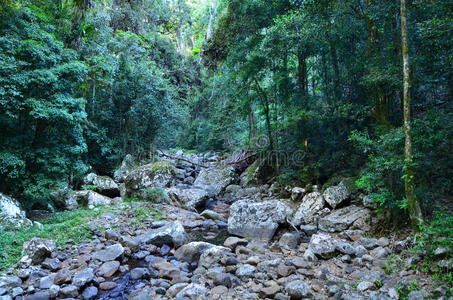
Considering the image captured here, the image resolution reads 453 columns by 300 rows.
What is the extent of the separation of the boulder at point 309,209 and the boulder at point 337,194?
0.87 ft

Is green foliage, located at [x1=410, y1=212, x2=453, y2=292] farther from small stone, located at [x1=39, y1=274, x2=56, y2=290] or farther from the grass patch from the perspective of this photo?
the grass patch

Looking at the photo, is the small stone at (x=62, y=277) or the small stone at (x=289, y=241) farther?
the small stone at (x=289, y=241)

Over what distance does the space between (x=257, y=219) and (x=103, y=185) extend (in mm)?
7878

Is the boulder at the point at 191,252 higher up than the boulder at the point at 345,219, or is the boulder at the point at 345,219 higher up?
the boulder at the point at 345,219

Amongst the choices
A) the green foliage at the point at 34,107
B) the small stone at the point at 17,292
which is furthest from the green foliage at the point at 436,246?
the green foliage at the point at 34,107

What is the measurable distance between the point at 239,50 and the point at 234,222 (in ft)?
27.6

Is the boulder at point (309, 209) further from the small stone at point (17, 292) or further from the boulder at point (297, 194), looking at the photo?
the small stone at point (17, 292)

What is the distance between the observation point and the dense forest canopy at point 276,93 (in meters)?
6.12

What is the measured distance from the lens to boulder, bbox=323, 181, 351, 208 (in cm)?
846

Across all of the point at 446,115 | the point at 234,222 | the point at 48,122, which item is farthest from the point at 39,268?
the point at 446,115

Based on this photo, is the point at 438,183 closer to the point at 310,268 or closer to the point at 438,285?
the point at 438,285

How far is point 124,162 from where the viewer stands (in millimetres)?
15414

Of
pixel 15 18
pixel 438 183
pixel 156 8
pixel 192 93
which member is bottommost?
pixel 438 183

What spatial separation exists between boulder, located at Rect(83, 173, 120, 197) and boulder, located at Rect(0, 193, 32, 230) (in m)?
4.78
